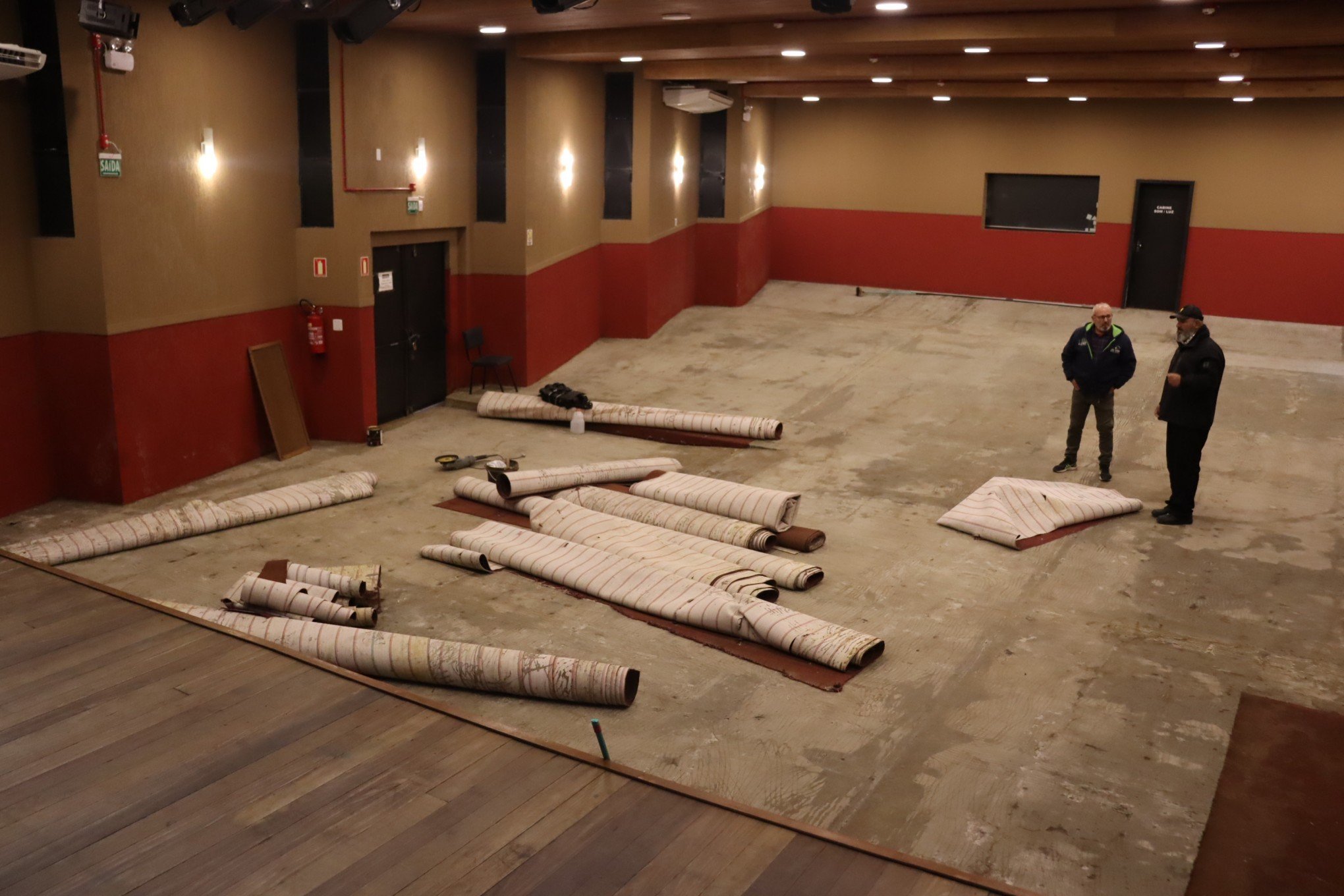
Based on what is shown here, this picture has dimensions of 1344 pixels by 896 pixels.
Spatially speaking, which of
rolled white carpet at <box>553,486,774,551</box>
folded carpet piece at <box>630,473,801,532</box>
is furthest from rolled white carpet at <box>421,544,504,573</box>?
folded carpet piece at <box>630,473,801,532</box>

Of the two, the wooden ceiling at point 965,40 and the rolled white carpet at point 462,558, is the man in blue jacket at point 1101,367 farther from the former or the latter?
the rolled white carpet at point 462,558

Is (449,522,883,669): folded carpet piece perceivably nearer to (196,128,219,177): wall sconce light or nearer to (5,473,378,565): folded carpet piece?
(5,473,378,565): folded carpet piece

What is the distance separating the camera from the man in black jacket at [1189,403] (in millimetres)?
7941

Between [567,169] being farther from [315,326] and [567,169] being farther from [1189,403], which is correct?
[1189,403]

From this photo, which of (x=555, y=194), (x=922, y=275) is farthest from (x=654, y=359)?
(x=922, y=275)

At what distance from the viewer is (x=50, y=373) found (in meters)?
8.26

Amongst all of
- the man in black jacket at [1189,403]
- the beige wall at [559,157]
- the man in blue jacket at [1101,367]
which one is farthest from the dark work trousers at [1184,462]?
the beige wall at [559,157]

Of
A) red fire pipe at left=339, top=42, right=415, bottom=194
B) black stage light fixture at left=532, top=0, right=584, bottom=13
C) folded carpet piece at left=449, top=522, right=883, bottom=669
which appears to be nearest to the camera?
folded carpet piece at left=449, top=522, right=883, bottom=669

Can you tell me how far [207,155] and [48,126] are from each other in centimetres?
124

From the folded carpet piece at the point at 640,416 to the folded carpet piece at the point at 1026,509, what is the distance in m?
2.26

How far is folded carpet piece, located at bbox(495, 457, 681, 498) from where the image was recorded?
27.0 ft

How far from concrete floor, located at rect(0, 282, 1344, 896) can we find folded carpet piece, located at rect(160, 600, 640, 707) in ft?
0.38

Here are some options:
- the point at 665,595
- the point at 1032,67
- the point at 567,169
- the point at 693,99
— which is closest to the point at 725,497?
the point at 665,595

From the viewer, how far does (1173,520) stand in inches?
328
